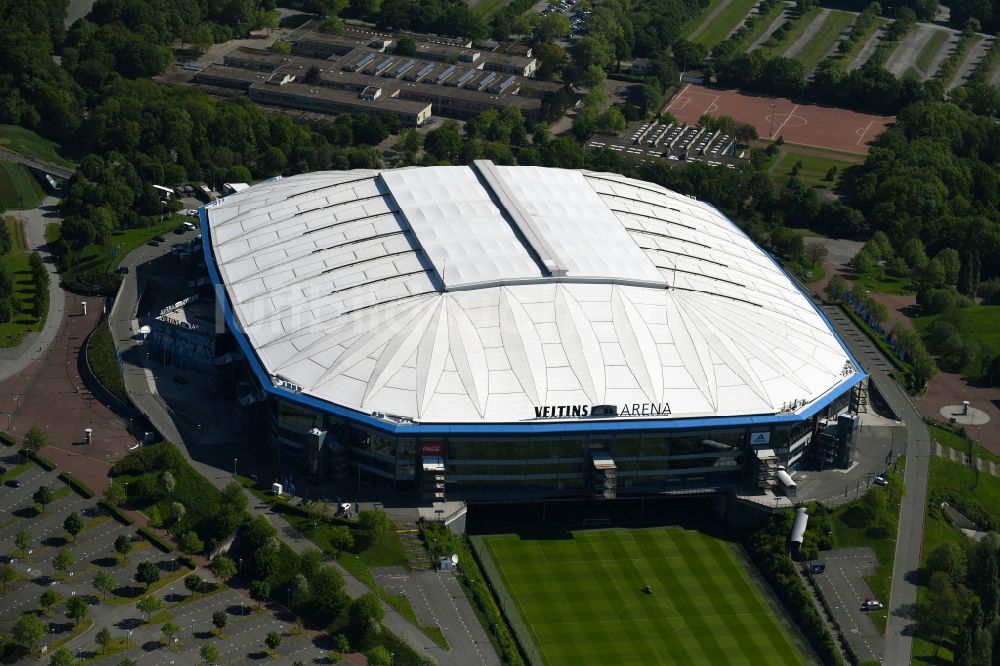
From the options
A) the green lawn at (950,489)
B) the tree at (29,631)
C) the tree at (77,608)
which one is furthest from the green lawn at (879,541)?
the tree at (29,631)

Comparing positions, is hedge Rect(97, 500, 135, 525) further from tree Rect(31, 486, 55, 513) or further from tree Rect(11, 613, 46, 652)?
tree Rect(11, 613, 46, 652)

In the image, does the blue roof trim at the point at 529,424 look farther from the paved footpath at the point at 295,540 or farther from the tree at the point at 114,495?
the tree at the point at 114,495

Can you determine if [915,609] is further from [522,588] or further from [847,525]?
[522,588]

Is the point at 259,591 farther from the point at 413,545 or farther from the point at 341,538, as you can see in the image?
the point at 413,545

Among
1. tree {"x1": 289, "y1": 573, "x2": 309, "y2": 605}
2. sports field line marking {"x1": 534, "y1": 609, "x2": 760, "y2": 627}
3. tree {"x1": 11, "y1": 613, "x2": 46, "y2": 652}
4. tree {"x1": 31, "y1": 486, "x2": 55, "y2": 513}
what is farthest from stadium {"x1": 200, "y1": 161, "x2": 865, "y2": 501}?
tree {"x1": 11, "y1": 613, "x2": 46, "y2": 652}

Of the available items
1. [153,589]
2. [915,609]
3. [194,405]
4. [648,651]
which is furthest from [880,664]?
[194,405]

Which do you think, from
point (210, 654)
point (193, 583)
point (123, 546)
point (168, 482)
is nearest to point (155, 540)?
point (123, 546)
